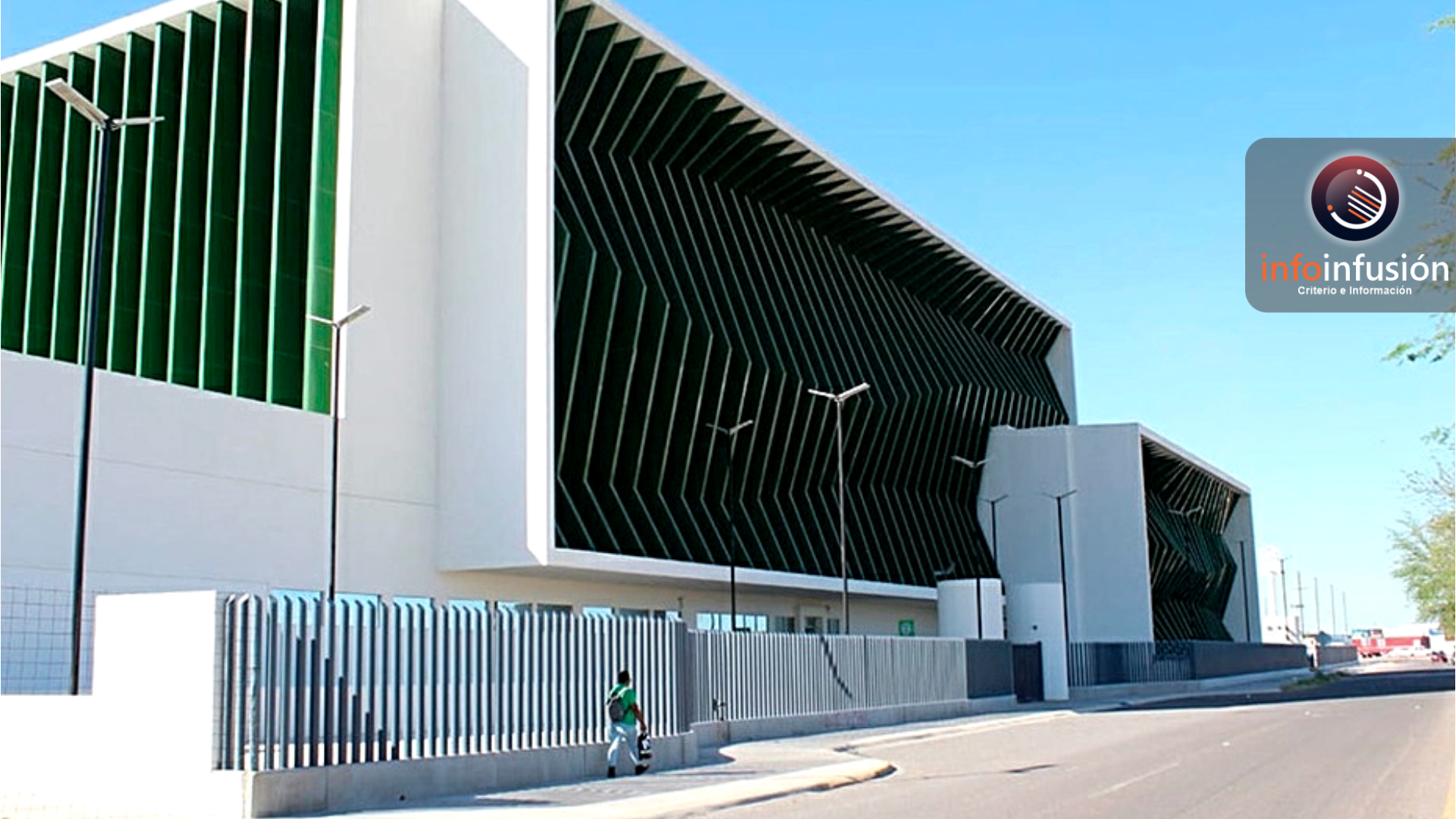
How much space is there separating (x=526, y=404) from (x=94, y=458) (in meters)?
13.0

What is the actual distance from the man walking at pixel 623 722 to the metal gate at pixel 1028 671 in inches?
1297

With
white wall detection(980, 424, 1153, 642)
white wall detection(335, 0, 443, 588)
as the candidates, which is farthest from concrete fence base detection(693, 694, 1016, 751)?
white wall detection(980, 424, 1153, 642)

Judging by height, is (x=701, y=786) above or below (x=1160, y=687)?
above

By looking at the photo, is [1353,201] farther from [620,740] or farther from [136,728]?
[136,728]

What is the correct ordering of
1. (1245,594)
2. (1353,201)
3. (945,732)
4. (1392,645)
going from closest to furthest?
(1353,201)
(945,732)
(1245,594)
(1392,645)

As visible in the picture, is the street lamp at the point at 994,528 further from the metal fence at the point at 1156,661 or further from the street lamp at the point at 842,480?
the street lamp at the point at 842,480

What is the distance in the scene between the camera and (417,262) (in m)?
43.7

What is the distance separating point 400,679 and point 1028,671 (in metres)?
40.9

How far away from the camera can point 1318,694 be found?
61.9 m

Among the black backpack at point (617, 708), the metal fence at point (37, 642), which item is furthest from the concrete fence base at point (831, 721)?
the metal fence at point (37, 642)

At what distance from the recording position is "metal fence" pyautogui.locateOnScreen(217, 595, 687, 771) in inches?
742

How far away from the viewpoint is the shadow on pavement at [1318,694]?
56.8m

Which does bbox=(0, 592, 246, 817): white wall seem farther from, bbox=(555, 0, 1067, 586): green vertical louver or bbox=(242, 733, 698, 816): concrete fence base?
bbox=(555, 0, 1067, 586): green vertical louver

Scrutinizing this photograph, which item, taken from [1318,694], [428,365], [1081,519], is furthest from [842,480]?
[1081,519]
